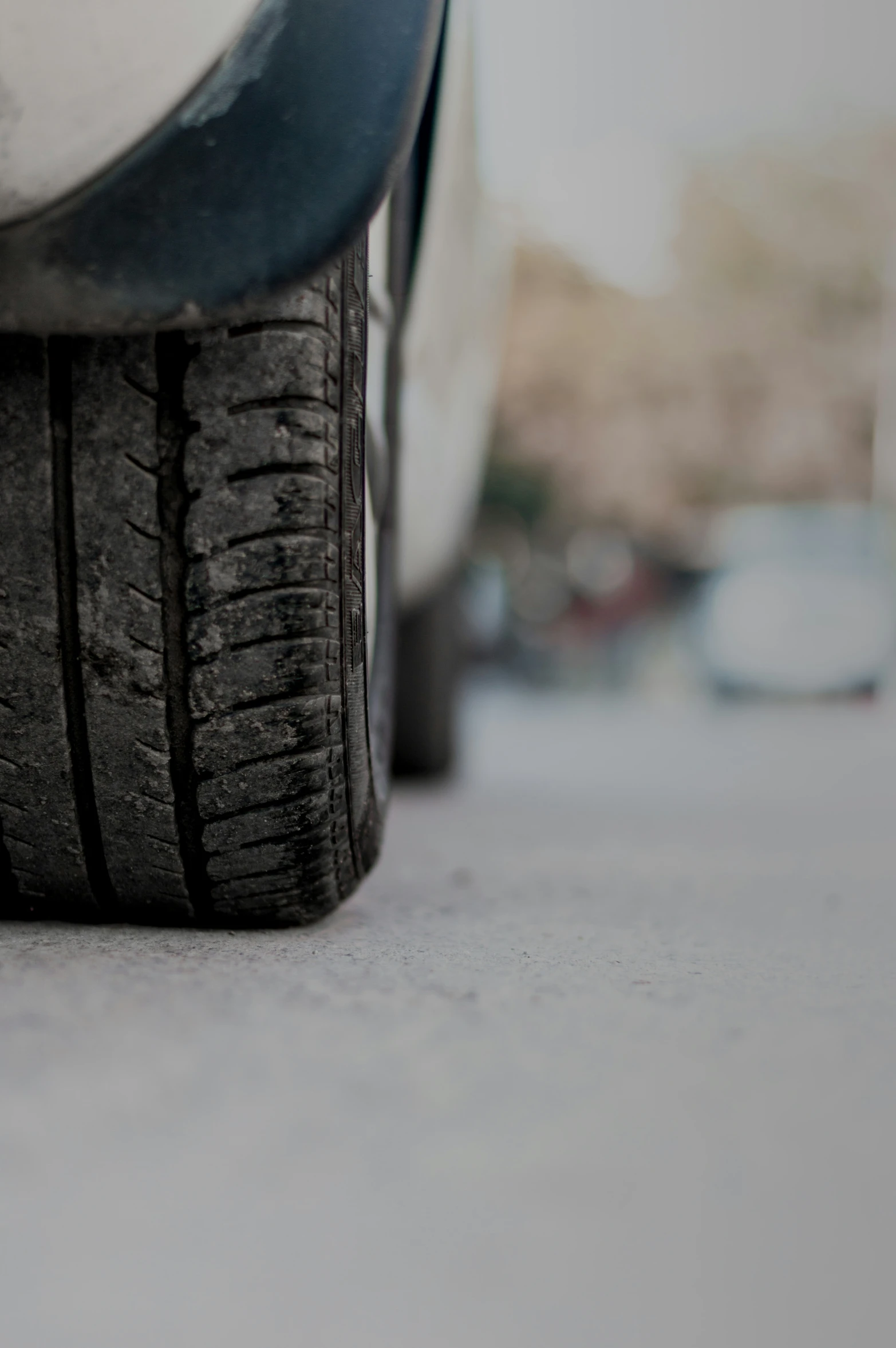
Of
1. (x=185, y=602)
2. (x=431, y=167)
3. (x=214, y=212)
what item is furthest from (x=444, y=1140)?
(x=431, y=167)

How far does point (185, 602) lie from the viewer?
3.68ft

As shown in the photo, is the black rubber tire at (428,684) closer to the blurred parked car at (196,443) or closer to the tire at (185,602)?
the blurred parked car at (196,443)

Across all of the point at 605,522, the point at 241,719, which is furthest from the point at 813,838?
the point at 605,522

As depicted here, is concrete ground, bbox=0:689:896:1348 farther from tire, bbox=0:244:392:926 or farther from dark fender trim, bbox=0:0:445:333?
dark fender trim, bbox=0:0:445:333

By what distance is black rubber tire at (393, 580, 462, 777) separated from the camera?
11.6 feet

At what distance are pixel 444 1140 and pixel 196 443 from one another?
0.60 metres

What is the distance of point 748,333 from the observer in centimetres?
2019

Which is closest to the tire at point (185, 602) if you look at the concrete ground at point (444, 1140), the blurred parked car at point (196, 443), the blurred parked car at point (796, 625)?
the blurred parked car at point (196, 443)

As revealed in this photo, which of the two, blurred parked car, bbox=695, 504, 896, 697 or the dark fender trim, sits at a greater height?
the dark fender trim

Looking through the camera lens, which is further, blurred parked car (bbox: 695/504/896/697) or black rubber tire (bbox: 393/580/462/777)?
blurred parked car (bbox: 695/504/896/697)

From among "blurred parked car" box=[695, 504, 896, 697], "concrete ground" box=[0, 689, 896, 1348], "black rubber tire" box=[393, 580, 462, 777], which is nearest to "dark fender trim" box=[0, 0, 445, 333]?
"concrete ground" box=[0, 689, 896, 1348]

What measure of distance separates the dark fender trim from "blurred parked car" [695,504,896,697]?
10.4 metres

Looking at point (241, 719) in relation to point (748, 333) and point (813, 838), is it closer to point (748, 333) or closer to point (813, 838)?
point (813, 838)

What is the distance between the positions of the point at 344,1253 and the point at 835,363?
2143 cm
